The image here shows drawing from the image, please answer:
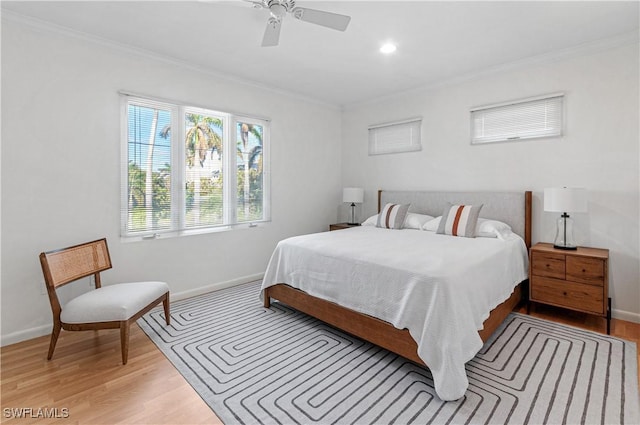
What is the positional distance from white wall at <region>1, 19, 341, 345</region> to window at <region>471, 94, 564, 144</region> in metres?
3.02

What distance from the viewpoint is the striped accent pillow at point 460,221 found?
340 cm

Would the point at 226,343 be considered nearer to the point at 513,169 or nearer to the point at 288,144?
the point at 288,144

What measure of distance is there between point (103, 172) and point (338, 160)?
3.47 meters

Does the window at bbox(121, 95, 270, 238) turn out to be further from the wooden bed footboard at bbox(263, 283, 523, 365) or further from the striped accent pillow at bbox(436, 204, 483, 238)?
the striped accent pillow at bbox(436, 204, 483, 238)

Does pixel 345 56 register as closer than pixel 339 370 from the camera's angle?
No

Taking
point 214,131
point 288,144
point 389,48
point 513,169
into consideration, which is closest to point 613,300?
point 513,169

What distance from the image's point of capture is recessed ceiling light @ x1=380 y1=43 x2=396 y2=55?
3.06 meters

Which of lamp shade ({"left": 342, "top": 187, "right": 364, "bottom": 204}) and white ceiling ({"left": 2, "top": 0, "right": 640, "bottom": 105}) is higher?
white ceiling ({"left": 2, "top": 0, "right": 640, "bottom": 105})

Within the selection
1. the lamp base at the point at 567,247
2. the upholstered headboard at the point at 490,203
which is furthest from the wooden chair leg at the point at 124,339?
the lamp base at the point at 567,247

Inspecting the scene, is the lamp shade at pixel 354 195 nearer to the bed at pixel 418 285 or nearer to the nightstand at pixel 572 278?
the bed at pixel 418 285

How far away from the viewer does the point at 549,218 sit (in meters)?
3.38

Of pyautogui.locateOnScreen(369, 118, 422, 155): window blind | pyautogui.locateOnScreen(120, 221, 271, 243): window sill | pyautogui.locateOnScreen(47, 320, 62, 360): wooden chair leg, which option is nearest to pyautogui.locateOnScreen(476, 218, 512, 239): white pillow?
pyautogui.locateOnScreen(369, 118, 422, 155): window blind

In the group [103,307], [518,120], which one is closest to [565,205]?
[518,120]

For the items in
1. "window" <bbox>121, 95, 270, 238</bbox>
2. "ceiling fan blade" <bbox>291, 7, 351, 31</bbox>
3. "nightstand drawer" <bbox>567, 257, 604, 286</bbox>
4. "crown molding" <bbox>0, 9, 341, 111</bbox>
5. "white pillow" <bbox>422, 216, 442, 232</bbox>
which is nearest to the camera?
"ceiling fan blade" <bbox>291, 7, 351, 31</bbox>
